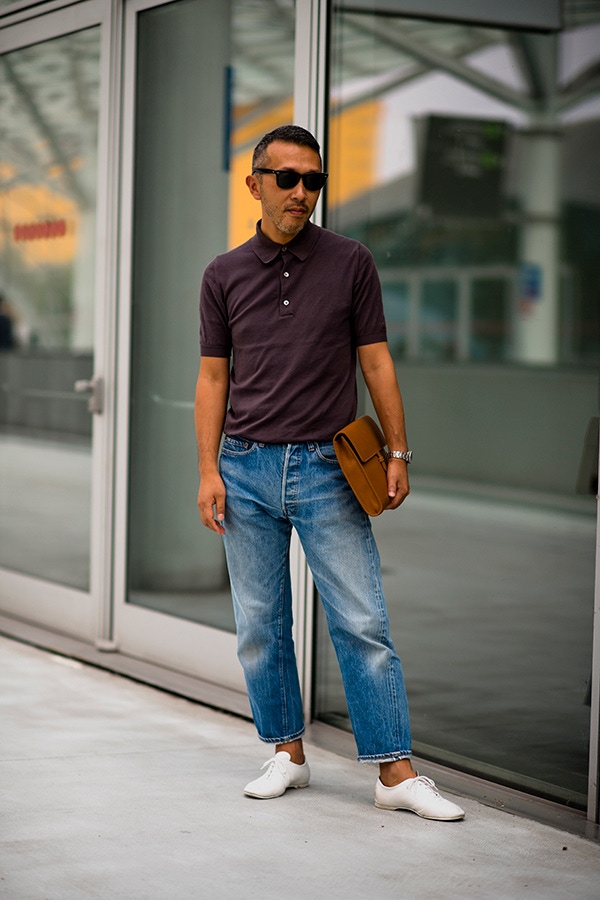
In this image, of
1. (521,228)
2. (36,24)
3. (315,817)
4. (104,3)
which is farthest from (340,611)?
(521,228)

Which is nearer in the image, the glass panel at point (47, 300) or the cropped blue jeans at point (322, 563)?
the cropped blue jeans at point (322, 563)

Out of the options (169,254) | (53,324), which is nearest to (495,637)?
(169,254)

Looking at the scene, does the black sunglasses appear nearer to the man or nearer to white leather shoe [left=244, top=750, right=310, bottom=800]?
the man

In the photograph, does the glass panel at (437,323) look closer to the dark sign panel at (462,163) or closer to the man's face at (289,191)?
the dark sign panel at (462,163)

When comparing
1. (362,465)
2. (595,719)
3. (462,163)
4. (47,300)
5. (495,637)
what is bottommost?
(495,637)

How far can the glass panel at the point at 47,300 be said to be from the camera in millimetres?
6191

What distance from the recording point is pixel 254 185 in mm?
3756

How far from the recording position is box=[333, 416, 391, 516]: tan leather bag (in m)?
3.61

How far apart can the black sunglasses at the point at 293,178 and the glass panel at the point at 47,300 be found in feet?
8.45

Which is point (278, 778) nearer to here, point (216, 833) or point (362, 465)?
point (216, 833)

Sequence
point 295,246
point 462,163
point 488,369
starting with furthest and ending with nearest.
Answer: point 462,163
point 488,369
point 295,246

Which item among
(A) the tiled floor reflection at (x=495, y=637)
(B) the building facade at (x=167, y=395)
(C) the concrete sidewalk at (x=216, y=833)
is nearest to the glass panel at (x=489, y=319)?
(A) the tiled floor reflection at (x=495, y=637)

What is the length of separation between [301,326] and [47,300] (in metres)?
3.28

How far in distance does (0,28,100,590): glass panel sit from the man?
241cm
